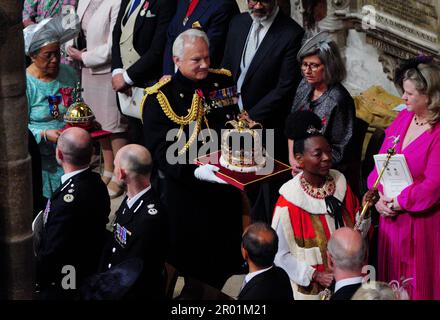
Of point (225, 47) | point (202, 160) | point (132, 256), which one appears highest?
point (225, 47)

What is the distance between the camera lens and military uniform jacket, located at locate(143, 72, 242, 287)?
246 inches

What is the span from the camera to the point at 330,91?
6352 mm

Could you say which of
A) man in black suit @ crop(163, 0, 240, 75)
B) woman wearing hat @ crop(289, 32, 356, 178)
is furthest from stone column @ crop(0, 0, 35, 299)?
man in black suit @ crop(163, 0, 240, 75)

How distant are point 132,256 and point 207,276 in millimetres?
1392

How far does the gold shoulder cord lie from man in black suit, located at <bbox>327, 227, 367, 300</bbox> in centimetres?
184

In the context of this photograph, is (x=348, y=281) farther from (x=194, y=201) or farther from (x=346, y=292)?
(x=194, y=201)

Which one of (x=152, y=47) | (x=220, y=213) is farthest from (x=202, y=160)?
(x=152, y=47)

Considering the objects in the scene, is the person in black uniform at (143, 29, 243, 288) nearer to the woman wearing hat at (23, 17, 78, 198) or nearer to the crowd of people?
the crowd of people

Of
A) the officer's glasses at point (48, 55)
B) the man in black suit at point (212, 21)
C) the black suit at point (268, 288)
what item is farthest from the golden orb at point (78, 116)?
the black suit at point (268, 288)

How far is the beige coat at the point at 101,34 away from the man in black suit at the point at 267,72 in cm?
163

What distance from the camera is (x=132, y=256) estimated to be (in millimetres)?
5105

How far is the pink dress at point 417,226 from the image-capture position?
5582mm
